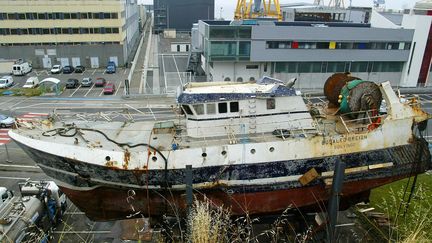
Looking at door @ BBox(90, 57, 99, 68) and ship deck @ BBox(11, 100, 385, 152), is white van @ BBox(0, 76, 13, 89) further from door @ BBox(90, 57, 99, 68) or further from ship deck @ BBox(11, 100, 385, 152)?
ship deck @ BBox(11, 100, 385, 152)

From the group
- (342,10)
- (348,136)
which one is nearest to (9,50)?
(348,136)

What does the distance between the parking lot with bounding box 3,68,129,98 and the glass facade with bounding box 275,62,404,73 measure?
17.5 m

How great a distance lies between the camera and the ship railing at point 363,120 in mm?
13461

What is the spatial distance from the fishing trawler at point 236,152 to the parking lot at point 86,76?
2190cm

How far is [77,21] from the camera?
44.2m

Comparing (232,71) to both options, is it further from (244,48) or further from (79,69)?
(79,69)

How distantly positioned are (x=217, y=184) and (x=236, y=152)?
140cm

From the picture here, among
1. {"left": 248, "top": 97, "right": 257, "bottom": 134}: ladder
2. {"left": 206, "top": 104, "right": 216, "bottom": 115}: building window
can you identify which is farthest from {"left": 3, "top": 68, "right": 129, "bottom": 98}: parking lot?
{"left": 248, "top": 97, "right": 257, "bottom": 134}: ladder

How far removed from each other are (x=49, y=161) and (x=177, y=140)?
15.9 feet

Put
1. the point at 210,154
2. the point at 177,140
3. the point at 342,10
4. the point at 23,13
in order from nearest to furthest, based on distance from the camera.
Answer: the point at 210,154
the point at 177,140
the point at 23,13
the point at 342,10

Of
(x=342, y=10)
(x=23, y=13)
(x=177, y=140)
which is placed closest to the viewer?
(x=177, y=140)

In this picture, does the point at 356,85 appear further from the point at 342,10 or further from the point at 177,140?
the point at 342,10

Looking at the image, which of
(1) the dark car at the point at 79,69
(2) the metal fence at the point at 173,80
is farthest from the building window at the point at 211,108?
(1) the dark car at the point at 79,69

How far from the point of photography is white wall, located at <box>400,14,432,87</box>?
111 feet
